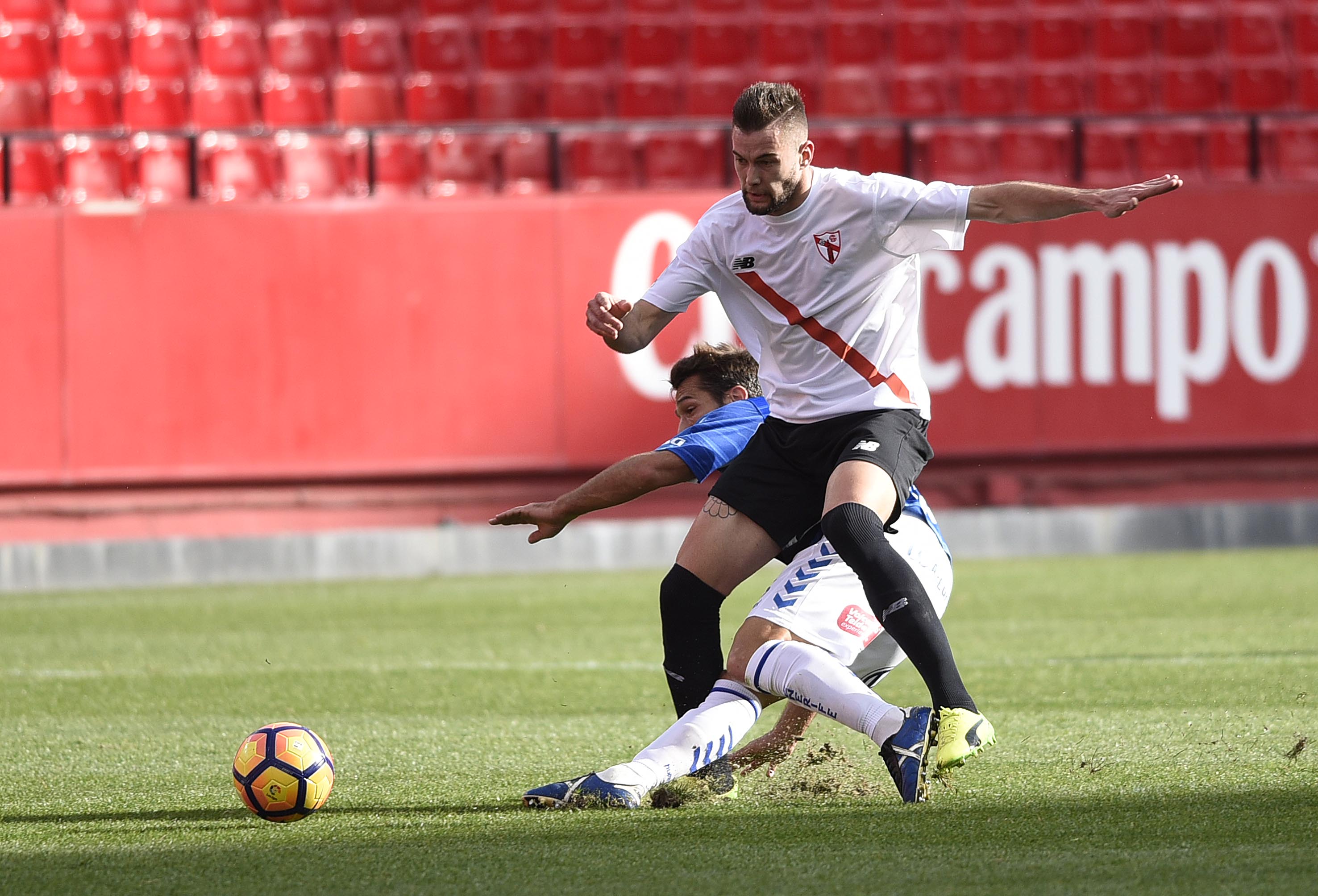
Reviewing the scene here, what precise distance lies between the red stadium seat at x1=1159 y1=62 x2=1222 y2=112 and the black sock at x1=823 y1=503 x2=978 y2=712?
11.7m

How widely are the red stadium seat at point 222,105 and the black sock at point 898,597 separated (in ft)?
35.7

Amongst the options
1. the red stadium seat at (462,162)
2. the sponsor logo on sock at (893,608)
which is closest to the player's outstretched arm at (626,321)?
the sponsor logo on sock at (893,608)

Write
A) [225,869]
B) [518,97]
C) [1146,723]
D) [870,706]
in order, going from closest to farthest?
1. [225,869]
2. [870,706]
3. [1146,723]
4. [518,97]

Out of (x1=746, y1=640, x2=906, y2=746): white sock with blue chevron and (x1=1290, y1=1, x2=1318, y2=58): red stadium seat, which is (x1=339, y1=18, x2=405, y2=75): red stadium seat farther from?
(x1=746, y1=640, x2=906, y2=746): white sock with blue chevron

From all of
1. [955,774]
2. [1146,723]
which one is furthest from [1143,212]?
[955,774]

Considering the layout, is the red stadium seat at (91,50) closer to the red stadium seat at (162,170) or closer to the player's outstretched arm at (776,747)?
the red stadium seat at (162,170)

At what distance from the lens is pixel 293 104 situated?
14.3m

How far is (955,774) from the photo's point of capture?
4762 mm

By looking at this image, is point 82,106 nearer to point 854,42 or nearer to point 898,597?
point 854,42

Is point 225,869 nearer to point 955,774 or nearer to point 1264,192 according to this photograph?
point 955,774

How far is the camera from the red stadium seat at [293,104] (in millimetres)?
14266

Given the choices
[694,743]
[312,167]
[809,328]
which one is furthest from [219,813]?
[312,167]

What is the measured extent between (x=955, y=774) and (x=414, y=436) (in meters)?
8.24

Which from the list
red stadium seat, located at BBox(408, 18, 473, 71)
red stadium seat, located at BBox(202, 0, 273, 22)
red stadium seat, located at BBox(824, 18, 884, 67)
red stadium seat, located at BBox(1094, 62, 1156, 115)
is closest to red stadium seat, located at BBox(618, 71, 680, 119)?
red stadium seat, located at BBox(824, 18, 884, 67)
